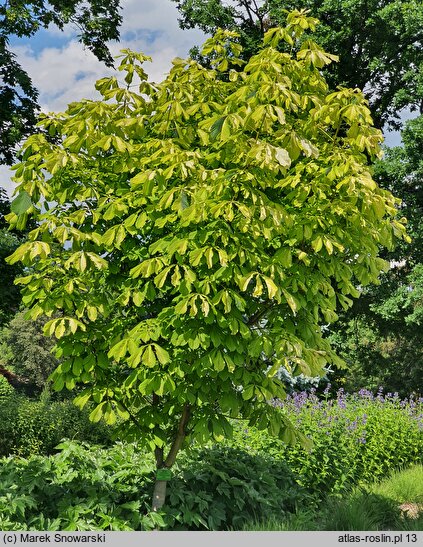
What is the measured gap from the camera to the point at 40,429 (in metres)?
9.55

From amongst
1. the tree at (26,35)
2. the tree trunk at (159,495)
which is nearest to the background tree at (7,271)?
the tree at (26,35)

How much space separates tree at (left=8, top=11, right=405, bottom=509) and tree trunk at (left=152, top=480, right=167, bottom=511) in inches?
0.7

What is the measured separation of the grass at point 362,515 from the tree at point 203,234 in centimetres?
112

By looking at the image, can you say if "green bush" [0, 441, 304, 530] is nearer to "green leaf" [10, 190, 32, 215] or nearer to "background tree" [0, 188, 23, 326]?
"green leaf" [10, 190, 32, 215]

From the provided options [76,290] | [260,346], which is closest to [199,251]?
[260,346]

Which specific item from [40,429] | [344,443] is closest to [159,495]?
[344,443]

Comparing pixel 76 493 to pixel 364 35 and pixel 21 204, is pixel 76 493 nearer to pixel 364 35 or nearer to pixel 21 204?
pixel 21 204

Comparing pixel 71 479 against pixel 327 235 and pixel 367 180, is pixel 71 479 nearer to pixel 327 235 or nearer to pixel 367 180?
pixel 327 235

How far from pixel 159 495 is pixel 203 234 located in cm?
243

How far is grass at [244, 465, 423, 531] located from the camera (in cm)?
530

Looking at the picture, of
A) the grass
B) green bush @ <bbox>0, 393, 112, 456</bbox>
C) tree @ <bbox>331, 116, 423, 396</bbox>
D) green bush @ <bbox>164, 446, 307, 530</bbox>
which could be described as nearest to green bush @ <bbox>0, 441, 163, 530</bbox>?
green bush @ <bbox>164, 446, 307, 530</bbox>

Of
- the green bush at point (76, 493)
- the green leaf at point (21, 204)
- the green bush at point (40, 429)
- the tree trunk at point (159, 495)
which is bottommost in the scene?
the tree trunk at point (159, 495)

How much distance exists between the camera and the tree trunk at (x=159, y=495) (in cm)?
→ 505

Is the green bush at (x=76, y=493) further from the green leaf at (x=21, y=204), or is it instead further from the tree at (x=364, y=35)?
the tree at (x=364, y=35)
